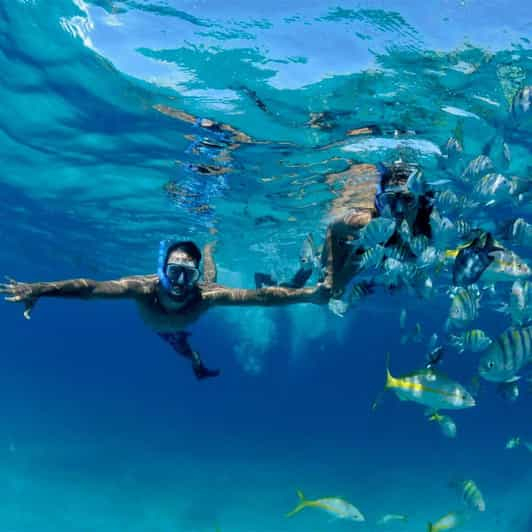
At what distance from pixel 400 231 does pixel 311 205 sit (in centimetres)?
1366

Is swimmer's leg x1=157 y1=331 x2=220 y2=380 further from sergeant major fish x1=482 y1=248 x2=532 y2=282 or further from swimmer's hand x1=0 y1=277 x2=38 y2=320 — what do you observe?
sergeant major fish x1=482 y1=248 x2=532 y2=282

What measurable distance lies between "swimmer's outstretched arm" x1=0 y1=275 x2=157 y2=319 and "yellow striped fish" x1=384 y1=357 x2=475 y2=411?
4.56 meters

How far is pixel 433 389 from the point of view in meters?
5.96

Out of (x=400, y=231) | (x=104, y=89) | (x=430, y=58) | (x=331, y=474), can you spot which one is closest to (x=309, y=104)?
(x=430, y=58)

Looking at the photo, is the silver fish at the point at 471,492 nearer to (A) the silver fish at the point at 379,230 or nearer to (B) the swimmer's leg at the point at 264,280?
(B) the swimmer's leg at the point at 264,280

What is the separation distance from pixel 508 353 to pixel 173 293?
16.8 ft

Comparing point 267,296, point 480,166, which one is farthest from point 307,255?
point 480,166

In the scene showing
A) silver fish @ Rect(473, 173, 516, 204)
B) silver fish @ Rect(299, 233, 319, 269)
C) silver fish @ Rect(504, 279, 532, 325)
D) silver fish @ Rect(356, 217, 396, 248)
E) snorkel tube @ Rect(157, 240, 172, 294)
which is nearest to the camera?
silver fish @ Rect(356, 217, 396, 248)

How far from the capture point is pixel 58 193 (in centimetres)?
2180

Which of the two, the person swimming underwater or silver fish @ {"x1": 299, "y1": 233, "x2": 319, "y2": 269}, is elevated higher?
silver fish @ {"x1": 299, "y1": 233, "x2": 319, "y2": 269}

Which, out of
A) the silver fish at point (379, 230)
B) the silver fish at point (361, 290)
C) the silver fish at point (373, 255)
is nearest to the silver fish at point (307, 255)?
the silver fish at point (361, 290)

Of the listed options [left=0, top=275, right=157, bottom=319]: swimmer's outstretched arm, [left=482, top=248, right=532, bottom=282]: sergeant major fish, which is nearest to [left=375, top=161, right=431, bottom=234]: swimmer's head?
[left=482, top=248, right=532, bottom=282]: sergeant major fish

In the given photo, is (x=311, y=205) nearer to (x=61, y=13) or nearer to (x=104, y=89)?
(x=104, y=89)

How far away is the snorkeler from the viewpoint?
663 centimetres
